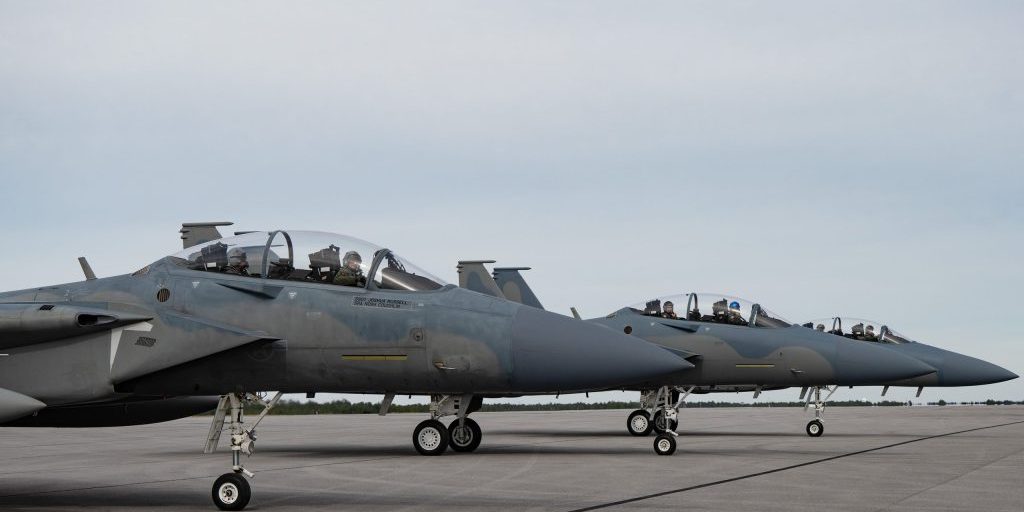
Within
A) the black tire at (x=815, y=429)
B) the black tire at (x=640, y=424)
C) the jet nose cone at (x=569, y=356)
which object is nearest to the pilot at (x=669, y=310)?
Result: the black tire at (x=640, y=424)

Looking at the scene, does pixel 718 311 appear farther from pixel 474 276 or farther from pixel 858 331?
pixel 858 331

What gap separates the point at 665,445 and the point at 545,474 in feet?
12.3

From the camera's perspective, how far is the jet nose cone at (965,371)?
1074 inches

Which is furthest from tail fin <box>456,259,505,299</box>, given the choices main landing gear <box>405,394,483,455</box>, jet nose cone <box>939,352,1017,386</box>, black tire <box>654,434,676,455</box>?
jet nose cone <box>939,352,1017,386</box>

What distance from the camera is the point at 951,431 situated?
88.0 ft

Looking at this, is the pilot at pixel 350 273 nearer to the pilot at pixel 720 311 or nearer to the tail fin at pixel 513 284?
the pilot at pixel 720 311

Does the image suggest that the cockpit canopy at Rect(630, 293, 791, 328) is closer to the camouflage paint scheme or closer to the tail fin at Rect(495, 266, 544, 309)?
the tail fin at Rect(495, 266, 544, 309)

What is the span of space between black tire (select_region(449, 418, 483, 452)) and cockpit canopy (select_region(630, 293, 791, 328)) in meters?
5.95

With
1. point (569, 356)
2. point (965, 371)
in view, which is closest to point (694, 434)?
point (965, 371)

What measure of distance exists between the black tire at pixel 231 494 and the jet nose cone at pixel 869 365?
46.7 ft

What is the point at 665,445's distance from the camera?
56.0ft

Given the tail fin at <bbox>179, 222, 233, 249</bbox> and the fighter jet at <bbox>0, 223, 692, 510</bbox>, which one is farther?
the tail fin at <bbox>179, 222, 233, 249</bbox>

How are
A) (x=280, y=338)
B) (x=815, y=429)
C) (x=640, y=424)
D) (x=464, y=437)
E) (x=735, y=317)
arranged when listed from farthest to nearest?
(x=640, y=424) < (x=815, y=429) < (x=735, y=317) < (x=464, y=437) < (x=280, y=338)

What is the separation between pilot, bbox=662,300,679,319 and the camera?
2259 cm
